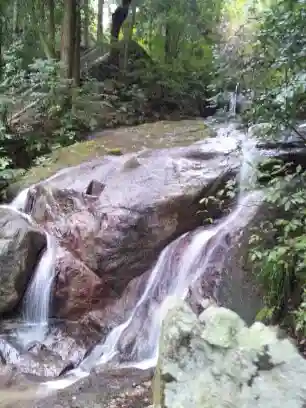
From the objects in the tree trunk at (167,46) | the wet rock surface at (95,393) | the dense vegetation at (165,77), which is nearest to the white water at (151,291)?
the wet rock surface at (95,393)

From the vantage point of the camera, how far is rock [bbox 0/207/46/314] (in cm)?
614

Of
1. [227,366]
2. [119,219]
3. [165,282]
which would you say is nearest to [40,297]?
[119,219]

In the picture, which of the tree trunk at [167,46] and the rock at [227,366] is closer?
the rock at [227,366]

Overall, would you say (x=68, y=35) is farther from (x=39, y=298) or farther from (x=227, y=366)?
(x=227, y=366)

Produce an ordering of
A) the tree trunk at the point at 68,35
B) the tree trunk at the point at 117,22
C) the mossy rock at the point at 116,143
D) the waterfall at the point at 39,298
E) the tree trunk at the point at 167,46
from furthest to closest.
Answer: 1. the tree trunk at the point at 167,46
2. the tree trunk at the point at 117,22
3. the tree trunk at the point at 68,35
4. the mossy rock at the point at 116,143
5. the waterfall at the point at 39,298

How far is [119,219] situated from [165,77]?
8.50m

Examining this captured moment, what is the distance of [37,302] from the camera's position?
246 inches

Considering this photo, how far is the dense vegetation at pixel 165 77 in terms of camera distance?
432cm

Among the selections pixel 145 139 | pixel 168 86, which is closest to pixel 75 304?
pixel 145 139

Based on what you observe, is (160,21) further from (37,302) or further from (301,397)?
(301,397)

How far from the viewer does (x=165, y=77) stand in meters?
13.6

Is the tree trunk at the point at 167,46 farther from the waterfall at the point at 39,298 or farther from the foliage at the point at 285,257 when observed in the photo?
the foliage at the point at 285,257

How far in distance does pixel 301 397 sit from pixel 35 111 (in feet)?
31.4

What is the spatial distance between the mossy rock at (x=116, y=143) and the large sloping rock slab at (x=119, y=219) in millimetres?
1295
